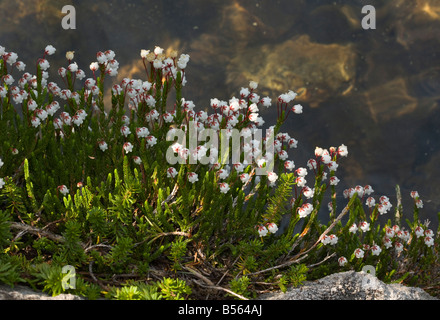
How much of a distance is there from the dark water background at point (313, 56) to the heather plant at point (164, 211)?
187 centimetres

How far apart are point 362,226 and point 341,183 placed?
7.77ft

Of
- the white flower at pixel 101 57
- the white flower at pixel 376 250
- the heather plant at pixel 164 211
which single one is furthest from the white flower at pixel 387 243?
the white flower at pixel 101 57

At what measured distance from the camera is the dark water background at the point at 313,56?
580 cm

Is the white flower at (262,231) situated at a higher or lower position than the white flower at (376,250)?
higher

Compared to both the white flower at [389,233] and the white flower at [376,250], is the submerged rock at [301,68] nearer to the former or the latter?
the white flower at [389,233]

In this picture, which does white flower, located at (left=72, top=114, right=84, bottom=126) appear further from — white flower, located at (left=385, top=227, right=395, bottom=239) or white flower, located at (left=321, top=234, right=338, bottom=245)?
white flower, located at (left=385, top=227, right=395, bottom=239)

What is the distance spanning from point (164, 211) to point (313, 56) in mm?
3200

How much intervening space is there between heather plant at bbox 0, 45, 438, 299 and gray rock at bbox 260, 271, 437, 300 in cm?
10

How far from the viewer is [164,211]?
11.7 ft

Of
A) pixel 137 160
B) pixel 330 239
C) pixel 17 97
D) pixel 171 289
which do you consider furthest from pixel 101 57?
pixel 330 239

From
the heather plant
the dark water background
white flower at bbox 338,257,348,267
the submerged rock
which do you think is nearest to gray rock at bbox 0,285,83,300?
the heather plant

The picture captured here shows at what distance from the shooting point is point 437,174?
5758 millimetres

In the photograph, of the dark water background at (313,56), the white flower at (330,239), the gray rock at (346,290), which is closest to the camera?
the gray rock at (346,290)

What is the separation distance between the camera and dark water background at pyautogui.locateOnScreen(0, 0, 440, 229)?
5.80 meters
